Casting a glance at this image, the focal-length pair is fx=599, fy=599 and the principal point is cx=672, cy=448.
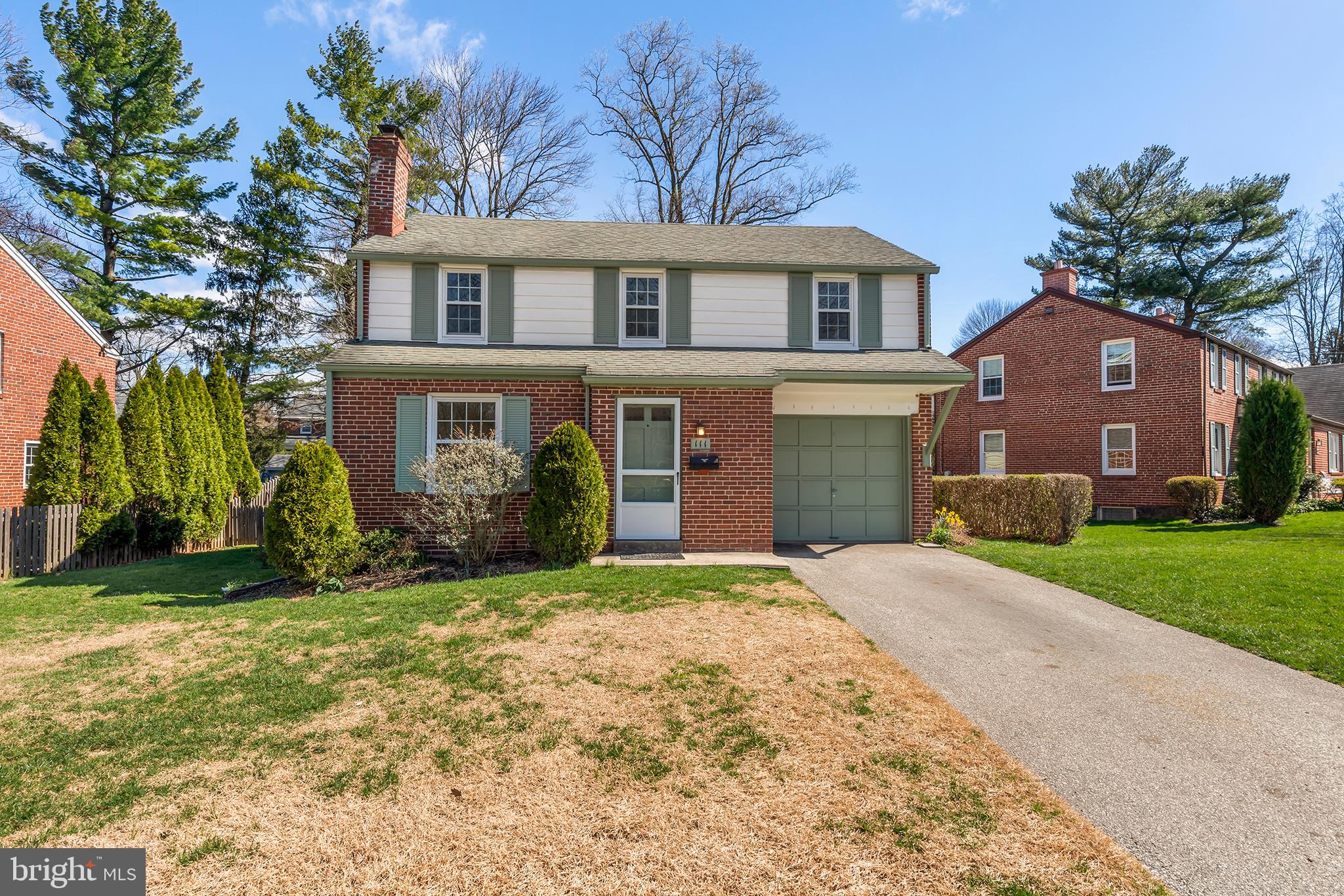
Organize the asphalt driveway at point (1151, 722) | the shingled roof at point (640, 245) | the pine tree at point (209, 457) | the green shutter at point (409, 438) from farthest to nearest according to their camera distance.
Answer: the pine tree at point (209, 457) → the shingled roof at point (640, 245) → the green shutter at point (409, 438) → the asphalt driveway at point (1151, 722)

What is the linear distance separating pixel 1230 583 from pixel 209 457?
19.2m

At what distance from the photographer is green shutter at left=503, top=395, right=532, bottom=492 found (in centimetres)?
1000

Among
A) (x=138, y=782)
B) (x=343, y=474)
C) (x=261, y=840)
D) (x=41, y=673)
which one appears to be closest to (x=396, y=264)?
(x=343, y=474)

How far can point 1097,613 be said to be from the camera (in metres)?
6.88

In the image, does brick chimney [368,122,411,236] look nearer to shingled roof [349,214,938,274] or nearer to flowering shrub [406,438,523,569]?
shingled roof [349,214,938,274]

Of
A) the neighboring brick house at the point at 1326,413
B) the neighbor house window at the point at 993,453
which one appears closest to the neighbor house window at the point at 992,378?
the neighbor house window at the point at 993,453

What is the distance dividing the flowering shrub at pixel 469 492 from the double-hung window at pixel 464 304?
109 inches

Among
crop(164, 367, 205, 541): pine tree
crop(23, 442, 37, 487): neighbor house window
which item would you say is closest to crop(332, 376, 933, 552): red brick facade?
crop(164, 367, 205, 541): pine tree

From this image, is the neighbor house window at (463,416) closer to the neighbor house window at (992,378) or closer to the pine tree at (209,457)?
the pine tree at (209,457)

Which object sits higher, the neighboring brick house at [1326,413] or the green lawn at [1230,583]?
the neighboring brick house at [1326,413]

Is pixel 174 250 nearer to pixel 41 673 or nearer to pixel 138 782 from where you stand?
pixel 41 673

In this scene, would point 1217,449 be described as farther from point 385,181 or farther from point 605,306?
point 385,181

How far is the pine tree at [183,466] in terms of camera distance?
1295 cm

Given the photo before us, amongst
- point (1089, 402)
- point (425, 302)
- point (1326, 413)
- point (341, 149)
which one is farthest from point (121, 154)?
point (1326, 413)
